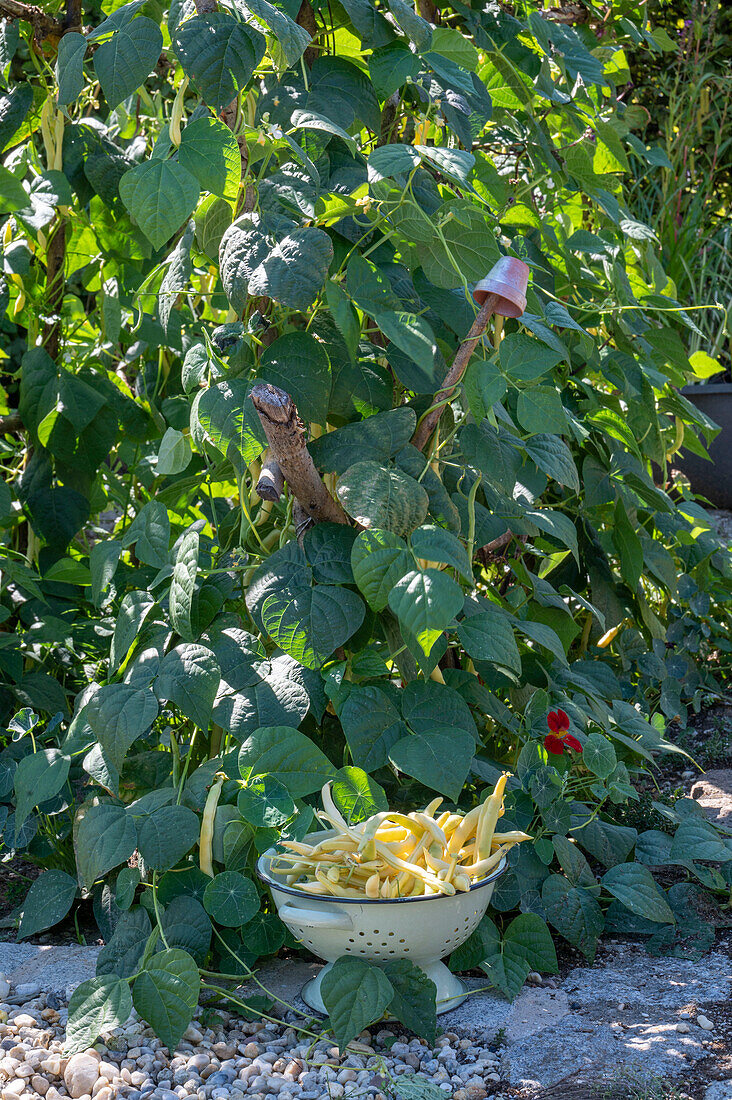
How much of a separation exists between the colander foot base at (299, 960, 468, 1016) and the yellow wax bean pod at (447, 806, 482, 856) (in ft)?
0.45

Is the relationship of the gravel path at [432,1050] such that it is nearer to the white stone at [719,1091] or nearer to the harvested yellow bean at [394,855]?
the white stone at [719,1091]

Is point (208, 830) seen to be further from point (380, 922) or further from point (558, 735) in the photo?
point (558, 735)

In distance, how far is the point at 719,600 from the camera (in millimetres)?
2365

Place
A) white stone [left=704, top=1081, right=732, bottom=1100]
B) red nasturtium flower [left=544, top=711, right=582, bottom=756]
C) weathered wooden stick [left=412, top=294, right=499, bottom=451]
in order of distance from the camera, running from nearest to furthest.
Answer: white stone [left=704, top=1081, right=732, bottom=1100]
weathered wooden stick [left=412, top=294, right=499, bottom=451]
red nasturtium flower [left=544, top=711, right=582, bottom=756]

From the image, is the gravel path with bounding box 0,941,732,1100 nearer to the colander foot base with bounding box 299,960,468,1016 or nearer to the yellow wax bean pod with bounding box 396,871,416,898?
the colander foot base with bounding box 299,960,468,1016

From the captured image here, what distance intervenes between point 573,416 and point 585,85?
1.95 feet

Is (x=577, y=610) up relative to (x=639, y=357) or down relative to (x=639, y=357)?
down

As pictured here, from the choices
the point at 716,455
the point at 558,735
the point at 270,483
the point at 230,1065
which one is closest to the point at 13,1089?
the point at 230,1065

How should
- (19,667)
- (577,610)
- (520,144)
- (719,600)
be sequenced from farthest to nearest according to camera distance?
(719,600)
(577,610)
(520,144)
(19,667)

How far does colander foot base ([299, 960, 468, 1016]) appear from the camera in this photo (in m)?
1.16

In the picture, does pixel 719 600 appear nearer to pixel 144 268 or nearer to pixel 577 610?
pixel 577 610

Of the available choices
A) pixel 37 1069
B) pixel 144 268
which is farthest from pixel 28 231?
pixel 37 1069

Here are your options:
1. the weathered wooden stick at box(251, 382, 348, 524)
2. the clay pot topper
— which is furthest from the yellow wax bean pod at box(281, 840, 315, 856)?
the clay pot topper

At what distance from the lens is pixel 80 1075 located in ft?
3.34
